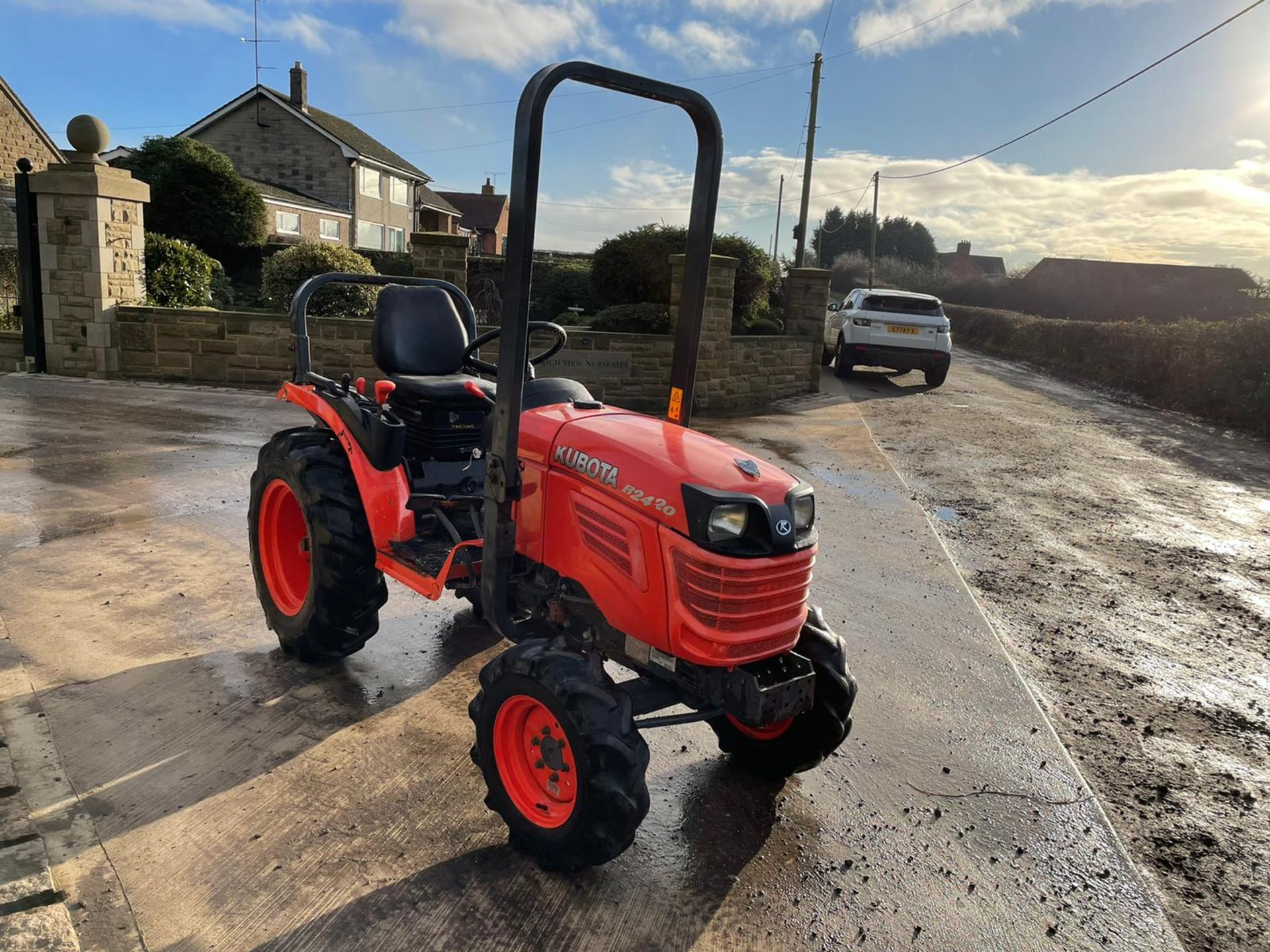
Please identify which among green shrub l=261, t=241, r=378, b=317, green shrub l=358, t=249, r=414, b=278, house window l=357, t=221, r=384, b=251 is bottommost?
green shrub l=261, t=241, r=378, b=317

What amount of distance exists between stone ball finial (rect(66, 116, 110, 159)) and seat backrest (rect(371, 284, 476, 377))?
895cm

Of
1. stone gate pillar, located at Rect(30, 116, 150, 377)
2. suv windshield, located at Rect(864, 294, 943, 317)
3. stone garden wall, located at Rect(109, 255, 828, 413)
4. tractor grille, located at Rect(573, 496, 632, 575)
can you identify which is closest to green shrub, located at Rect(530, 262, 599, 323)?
stone garden wall, located at Rect(109, 255, 828, 413)

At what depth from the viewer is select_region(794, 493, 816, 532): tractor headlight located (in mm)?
2660

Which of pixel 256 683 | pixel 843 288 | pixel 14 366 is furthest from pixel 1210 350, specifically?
pixel 843 288

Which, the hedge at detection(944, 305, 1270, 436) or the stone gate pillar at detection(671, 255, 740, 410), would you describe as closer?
the stone gate pillar at detection(671, 255, 740, 410)

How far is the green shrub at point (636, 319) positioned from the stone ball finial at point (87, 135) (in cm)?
659

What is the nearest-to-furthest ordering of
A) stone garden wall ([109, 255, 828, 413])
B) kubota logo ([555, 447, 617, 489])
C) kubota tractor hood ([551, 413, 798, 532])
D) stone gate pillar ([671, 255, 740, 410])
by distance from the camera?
kubota tractor hood ([551, 413, 798, 532]) → kubota logo ([555, 447, 617, 489]) → stone garden wall ([109, 255, 828, 413]) → stone gate pillar ([671, 255, 740, 410])

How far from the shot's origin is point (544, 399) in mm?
3207

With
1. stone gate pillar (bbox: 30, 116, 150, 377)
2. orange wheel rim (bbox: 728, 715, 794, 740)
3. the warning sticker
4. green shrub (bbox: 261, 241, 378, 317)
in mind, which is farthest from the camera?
green shrub (bbox: 261, 241, 378, 317)

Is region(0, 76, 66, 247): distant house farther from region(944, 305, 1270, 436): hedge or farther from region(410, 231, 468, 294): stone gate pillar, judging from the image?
region(944, 305, 1270, 436): hedge

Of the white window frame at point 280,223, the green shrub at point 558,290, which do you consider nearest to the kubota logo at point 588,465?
the green shrub at point 558,290

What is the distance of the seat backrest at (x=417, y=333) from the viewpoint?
4.16m

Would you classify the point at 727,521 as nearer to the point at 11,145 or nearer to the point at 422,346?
the point at 422,346

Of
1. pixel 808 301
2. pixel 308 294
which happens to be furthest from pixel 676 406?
pixel 808 301
